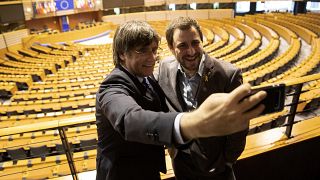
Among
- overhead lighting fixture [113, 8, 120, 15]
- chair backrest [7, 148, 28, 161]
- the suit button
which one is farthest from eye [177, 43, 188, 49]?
overhead lighting fixture [113, 8, 120, 15]

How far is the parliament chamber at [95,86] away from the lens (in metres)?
2.29

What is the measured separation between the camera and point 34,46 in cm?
1902

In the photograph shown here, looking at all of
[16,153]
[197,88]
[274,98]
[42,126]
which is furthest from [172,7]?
[274,98]

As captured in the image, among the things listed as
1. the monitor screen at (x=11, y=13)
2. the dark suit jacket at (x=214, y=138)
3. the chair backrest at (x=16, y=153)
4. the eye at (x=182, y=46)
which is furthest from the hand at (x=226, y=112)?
the monitor screen at (x=11, y=13)

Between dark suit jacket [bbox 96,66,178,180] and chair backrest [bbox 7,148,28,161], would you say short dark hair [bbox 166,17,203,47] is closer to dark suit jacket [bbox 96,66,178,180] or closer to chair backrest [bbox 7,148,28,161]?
dark suit jacket [bbox 96,66,178,180]

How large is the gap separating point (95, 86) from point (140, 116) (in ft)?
28.0

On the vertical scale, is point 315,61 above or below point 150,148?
below

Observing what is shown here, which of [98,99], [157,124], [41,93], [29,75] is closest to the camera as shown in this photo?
[157,124]

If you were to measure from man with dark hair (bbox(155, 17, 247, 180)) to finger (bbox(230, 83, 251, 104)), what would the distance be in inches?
35.4

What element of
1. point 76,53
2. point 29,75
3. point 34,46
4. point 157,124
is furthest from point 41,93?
point 34,46

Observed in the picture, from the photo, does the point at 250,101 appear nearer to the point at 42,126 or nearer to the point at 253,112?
the point at 253,112

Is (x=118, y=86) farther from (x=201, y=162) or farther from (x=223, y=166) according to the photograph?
(x=223, y=166)

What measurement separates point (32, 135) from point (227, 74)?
5.23 m

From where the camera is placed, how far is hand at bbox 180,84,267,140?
0.73m
